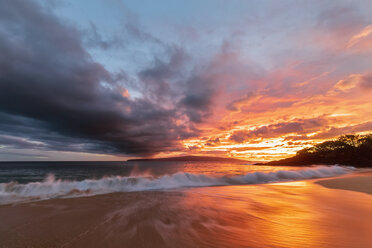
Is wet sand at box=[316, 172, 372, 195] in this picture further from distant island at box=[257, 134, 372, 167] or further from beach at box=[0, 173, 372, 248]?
distant island at box=[257, 134, 372, 167]

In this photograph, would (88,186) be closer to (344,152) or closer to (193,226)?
(193,226)

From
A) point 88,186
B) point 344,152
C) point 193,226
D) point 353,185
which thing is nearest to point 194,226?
point 193,226

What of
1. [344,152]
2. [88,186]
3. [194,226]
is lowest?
[88,186]

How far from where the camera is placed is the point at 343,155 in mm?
44719

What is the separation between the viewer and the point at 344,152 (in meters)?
45.8

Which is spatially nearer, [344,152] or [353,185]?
[353,185]

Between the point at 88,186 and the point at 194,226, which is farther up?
the point at 194,226

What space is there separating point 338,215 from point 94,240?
5.99m

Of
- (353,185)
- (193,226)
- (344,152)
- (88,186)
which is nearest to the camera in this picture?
(193,226)

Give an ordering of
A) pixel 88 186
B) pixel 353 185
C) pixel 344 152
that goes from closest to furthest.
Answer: pixel 353 185 → pixel 88 186 → pixel 344 152

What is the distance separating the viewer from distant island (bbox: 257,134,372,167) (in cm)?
4101

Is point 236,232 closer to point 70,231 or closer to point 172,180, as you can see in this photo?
point 70,231

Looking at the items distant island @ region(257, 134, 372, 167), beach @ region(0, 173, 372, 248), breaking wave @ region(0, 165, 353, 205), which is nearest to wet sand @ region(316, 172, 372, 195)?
beach @ region(0, 173, 372, 248)

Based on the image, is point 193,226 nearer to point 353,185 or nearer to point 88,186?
point 88,186
